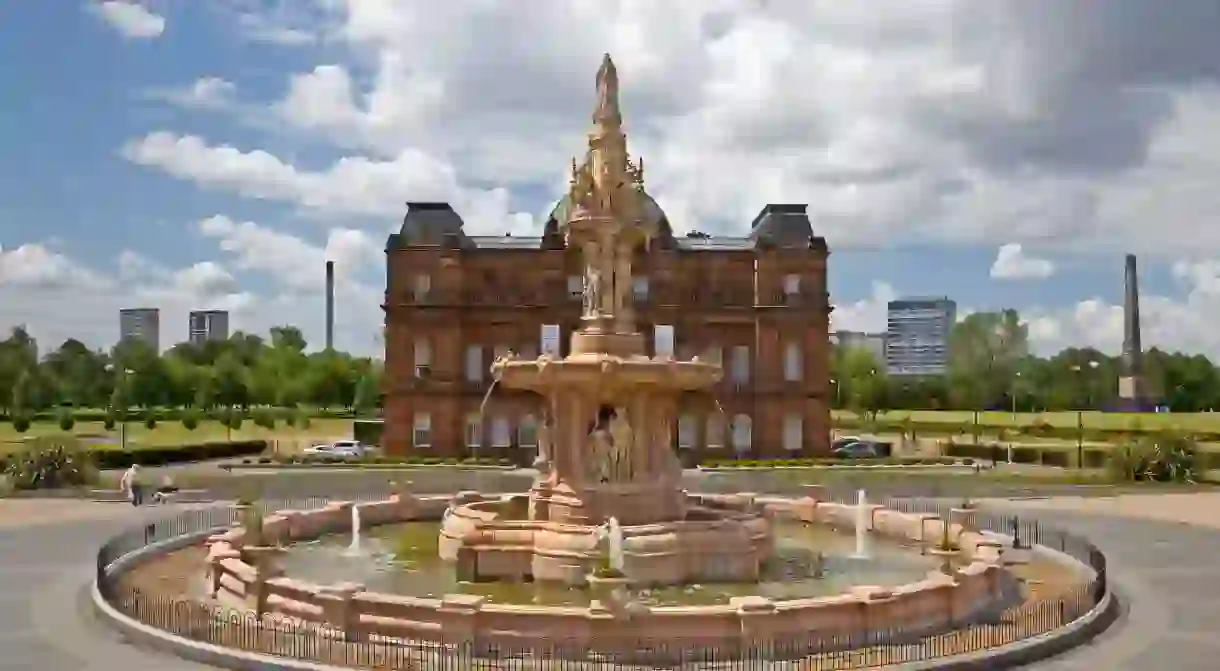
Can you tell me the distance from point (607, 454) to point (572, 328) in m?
41.1

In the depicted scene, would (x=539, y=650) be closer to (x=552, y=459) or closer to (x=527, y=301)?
(x=552, y=459)

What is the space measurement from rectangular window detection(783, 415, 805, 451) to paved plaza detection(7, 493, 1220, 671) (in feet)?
76.0

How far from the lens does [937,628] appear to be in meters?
20.6

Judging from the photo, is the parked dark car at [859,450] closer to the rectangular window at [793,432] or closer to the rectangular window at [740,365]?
the rectangular window at [793,432]

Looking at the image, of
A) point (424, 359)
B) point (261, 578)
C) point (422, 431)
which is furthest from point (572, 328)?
point (261, 578)

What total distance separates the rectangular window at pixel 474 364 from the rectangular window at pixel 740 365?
14328 mm

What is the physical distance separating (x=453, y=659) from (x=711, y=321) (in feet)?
168

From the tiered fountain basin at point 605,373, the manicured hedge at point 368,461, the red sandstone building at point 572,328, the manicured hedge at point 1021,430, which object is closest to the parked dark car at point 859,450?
the red sandstone building at point 572,328

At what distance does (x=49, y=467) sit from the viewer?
4778cm

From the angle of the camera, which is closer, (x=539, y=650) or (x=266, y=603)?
(x=539, y=650)

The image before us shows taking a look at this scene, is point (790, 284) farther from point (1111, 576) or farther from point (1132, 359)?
point (1132, 359)

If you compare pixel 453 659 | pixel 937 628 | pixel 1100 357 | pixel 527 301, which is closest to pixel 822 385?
pixel 527 301

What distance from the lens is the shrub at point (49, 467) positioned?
156ft

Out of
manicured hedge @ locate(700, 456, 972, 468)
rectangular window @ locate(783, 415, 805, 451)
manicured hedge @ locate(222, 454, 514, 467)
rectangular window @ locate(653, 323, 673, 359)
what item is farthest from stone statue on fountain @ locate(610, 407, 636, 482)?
rectangular window @ locate(783, 415, 805, 451)
